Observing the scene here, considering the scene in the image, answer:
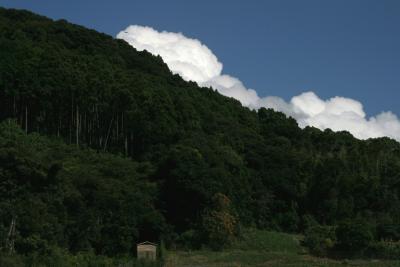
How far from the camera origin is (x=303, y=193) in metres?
66.8

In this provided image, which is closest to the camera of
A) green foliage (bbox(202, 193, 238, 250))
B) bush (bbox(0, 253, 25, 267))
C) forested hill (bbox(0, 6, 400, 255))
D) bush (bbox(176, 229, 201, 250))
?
bush (bbox(0, 253, 25, 267))

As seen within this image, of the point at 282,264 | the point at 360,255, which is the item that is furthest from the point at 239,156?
the point at 282,264

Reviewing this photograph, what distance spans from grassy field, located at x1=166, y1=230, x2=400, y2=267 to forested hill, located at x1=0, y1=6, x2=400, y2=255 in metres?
1.93

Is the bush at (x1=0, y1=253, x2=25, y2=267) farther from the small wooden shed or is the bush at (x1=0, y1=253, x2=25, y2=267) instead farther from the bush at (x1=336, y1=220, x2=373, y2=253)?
the bush at (x1=336, y1=220, x2=373, y2=253)

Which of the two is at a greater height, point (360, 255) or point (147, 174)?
point (147, 174)

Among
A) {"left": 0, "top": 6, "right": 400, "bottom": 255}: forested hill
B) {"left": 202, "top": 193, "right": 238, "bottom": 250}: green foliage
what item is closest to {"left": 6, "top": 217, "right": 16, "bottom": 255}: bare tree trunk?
{"left": 0, "top": 6, "right": 400, "bottom": 255}: forested hill

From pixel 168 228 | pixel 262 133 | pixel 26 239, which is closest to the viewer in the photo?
pixel 26 239

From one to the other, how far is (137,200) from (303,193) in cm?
2225

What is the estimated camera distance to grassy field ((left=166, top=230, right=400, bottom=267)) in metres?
40.2

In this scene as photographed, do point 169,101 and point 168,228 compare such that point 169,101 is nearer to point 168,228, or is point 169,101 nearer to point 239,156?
point 239,156

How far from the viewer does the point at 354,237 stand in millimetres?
46812

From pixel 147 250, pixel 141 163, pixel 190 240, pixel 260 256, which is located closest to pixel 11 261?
pixel 147 250

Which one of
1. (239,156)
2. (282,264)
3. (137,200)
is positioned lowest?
(282,264)

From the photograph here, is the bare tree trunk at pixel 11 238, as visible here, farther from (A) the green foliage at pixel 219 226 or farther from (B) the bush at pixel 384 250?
(B) the bush at pixel 384 250
